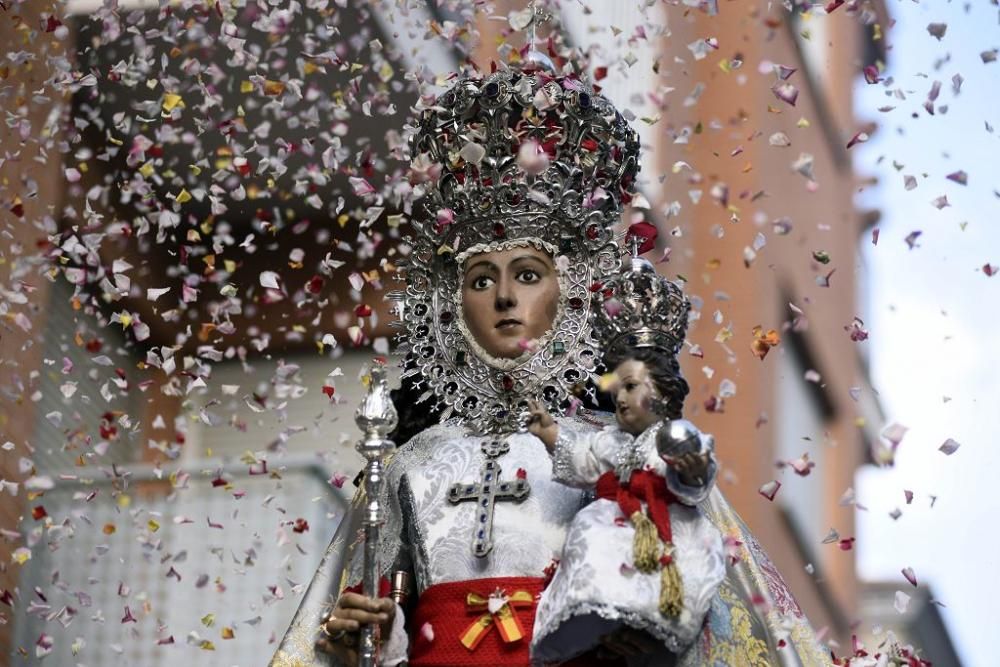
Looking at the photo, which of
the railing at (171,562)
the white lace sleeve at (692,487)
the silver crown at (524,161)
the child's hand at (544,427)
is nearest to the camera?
the white lace sleeve at (692,487)

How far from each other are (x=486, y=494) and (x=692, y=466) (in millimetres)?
Answer: 837

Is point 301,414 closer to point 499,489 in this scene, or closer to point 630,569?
point 499,489

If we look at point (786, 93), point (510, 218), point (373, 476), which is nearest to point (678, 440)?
point (373, 476)

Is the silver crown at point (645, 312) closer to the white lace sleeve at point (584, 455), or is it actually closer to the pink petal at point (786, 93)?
the white lace sleeve at point (584, 455)

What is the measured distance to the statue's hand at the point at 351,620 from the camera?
591 cm

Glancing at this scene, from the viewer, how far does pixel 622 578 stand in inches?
218

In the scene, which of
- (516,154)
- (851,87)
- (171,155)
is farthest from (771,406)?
(516,154)

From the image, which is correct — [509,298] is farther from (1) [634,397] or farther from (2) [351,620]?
(2) [351,620]

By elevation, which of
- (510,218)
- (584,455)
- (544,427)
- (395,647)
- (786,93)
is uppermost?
(786,93)

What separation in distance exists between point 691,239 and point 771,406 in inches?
56.3

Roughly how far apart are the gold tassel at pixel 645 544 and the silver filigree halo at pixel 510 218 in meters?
0.92

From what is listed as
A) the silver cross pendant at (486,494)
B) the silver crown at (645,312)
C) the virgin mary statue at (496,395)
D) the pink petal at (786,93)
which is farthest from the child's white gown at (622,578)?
the pink petal at (786,93)

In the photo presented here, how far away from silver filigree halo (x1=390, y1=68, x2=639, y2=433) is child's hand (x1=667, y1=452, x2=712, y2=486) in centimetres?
93

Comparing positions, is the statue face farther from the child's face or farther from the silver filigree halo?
the child's face
